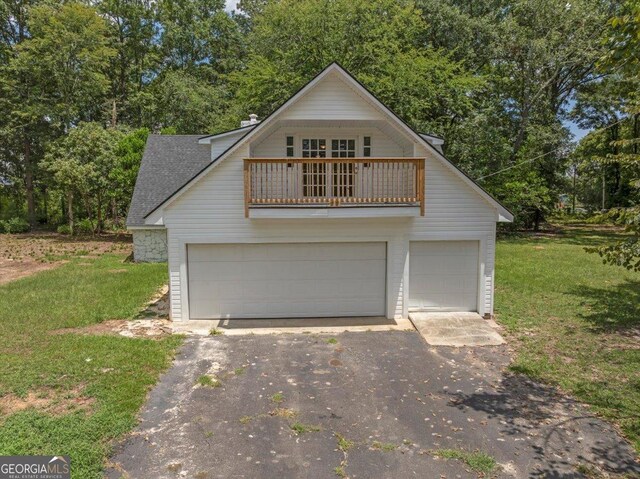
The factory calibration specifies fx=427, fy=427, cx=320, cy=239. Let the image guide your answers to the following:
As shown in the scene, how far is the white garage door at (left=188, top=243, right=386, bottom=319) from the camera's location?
10195 millimetres

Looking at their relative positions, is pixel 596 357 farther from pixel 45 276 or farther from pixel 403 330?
pixel 45 276

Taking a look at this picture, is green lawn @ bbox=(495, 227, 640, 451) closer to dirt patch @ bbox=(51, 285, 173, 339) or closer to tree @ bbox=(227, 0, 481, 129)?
dirt patch @ bbox=(51, 285, 173, 339)

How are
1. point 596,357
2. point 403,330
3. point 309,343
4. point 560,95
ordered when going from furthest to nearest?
point 560,95 → point 403,330 → point 309,343 → point 596,357

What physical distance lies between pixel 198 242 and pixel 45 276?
844cm

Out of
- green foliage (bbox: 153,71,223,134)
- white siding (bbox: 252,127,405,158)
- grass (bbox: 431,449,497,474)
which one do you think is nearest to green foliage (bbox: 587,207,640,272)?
grass (bbox: 431,449,497,474)

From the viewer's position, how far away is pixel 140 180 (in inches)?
722

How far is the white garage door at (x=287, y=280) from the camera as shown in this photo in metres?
10.2

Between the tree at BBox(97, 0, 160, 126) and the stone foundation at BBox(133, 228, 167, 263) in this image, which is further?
the tree at BBox(97, 0, 160, 126)

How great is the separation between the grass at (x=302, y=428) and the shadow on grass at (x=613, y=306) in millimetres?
7116

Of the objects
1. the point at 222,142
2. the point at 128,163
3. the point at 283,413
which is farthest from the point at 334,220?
the point at 128,163

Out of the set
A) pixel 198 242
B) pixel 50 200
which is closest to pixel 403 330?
pixel 198 242

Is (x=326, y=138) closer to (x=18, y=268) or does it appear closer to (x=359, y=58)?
(x=18, y=268)

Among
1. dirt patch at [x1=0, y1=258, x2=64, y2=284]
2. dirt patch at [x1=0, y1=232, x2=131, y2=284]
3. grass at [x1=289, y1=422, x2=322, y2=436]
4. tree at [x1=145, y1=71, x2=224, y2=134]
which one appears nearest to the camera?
grass at [x1=289, y1=422, x2=322, y2=436]

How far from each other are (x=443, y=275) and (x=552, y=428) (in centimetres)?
530
